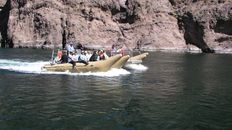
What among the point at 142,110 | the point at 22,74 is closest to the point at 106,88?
the point at 142,110

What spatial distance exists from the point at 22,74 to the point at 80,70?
5.17 meters

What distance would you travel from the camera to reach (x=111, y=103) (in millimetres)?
26594

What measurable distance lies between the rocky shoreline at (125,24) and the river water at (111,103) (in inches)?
3332

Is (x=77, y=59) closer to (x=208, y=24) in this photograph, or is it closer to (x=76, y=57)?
(x=76, y=57)

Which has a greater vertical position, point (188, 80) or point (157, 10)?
point (157, 10)

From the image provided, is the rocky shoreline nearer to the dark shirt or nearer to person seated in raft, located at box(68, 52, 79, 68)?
the dark shirt

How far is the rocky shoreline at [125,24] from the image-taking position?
407 feet

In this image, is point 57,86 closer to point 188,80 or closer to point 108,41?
point 188,80

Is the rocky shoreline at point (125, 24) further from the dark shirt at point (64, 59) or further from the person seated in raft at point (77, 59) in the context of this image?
the person seated in raft at point (77, 59)

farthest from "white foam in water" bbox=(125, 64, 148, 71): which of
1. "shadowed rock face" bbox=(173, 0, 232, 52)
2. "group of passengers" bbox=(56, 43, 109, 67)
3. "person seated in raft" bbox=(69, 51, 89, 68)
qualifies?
"shadowed rock face" bbox=(173, 0, 232, 52)

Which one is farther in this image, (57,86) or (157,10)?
Answer: (157,10)

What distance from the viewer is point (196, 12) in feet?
414

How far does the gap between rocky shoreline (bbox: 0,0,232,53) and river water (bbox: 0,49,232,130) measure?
8463 centimetres

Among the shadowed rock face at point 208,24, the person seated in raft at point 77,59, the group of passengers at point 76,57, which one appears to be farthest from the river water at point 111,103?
the shadowed rock face at point 208,24
